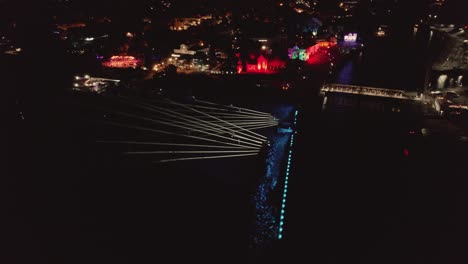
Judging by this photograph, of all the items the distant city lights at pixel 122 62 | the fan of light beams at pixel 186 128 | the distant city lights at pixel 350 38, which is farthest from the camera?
the distant city lights at pixel 350 38

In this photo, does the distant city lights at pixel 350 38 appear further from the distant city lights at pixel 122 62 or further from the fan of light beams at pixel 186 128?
the fan of light beams at pixel 186 128

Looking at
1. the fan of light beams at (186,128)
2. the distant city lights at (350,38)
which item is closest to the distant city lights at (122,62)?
the fan of light beams at (186,128)

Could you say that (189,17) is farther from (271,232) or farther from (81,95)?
(271,232)

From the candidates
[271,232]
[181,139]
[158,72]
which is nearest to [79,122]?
[181,139]

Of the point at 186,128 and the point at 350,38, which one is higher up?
the point at 350,38

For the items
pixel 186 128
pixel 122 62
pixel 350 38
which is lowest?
pixel 186 128

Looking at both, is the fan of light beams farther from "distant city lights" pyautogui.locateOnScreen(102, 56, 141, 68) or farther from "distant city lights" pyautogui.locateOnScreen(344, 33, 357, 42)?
"distant city lights" pyautogui.locateOnScreen(344, 33, 357, 42)

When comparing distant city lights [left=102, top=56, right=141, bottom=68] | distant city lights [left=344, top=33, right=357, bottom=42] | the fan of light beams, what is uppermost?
distant city lights [left=344, top=33, right=357, bottom=42]

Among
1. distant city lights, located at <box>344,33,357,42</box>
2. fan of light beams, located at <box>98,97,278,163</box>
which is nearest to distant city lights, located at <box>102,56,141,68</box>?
fan of light beams, located at <box>98,97,278,163</box>

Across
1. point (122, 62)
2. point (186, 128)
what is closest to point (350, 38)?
point (122, 62)

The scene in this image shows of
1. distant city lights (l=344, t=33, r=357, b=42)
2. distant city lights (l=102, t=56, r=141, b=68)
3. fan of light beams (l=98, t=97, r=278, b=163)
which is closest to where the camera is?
fan of light beams (l=98, t=97, r=278, b=163)

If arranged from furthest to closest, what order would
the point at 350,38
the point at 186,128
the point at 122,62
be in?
the point at 350,38, the point at 122,62, the point at 186,128

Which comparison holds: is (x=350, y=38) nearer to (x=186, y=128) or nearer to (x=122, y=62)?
(x=122, y=62)
